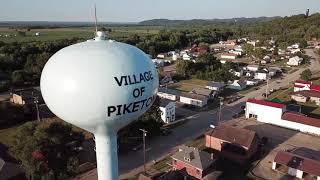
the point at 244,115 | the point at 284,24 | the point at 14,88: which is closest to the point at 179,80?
the point at 244,115

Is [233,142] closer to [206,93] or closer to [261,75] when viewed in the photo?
[206,93]

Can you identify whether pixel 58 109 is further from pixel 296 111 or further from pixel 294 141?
pixel 296 111

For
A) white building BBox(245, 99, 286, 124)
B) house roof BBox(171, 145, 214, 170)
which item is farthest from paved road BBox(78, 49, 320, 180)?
house roof BBox(171, 145, 214, 170)

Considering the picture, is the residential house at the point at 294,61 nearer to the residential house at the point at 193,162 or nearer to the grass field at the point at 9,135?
the residential house at the point at 193,162

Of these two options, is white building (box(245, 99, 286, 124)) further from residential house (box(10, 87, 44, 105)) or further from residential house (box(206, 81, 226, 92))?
residential house (box(10, 87, 44, 105))

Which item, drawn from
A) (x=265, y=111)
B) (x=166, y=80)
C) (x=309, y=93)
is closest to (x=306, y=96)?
(x=309, y=93)

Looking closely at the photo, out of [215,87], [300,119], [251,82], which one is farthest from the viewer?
[251,82]

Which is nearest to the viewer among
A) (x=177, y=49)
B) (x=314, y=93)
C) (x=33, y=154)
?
(x=33, y=154)
